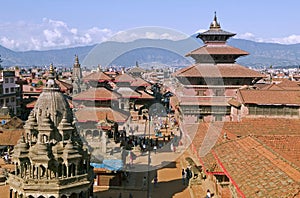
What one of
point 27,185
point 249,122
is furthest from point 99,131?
point 27,185

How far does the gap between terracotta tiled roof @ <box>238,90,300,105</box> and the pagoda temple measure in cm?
426

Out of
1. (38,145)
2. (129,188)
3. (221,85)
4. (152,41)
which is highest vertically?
(152,41)

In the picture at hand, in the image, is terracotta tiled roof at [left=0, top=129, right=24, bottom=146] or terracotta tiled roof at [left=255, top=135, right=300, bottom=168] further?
terracotta tiled roof at [left=0, top=129, right=24, bottom=146]

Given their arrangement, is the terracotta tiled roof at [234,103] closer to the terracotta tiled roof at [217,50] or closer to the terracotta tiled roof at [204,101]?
the terracotta tiled roof at [204,101]

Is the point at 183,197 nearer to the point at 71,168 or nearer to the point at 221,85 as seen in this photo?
the point at 71,168

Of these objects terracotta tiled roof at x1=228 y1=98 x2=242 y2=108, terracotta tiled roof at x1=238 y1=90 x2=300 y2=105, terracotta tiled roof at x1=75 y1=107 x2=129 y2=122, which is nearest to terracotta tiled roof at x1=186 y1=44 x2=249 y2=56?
terracotta tiled roof at x1=228 y1=98 x2=242 y2=108

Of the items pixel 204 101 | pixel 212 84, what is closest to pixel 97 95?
pixel 204 101

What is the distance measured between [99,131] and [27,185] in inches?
529

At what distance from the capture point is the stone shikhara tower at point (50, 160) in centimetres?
1689

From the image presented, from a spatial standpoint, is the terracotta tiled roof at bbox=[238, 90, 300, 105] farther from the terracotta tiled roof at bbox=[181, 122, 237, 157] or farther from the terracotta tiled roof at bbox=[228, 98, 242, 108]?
the terracotta tiled roof at bbox=[181, 122, 237, 157]

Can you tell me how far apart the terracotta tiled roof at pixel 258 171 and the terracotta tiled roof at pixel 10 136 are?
73.2ft

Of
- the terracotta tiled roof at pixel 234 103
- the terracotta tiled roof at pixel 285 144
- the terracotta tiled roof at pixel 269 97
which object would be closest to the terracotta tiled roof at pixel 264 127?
the terracotta tiled roof at pixel 269 97

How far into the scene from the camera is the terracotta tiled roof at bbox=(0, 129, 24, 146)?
3284cm

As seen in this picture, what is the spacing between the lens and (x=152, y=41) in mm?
31625
